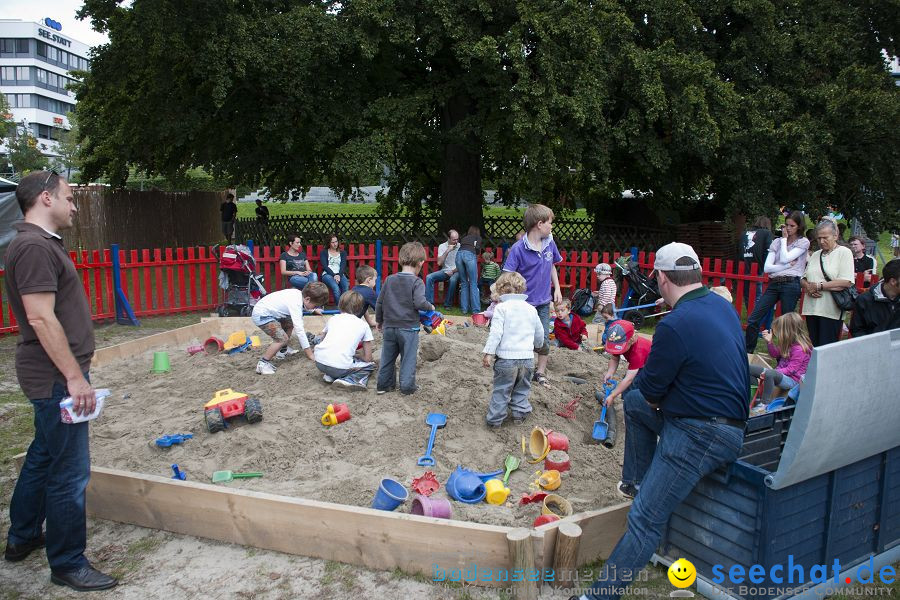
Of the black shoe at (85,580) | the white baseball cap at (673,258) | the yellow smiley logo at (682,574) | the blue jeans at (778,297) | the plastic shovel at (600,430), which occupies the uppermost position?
the white baseball cap at (673,258)

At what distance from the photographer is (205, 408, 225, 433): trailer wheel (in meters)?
5.60

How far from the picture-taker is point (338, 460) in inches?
205

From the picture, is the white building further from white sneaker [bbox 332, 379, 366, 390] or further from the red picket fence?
white sneaker [bbox 332, 379, 366, 390]

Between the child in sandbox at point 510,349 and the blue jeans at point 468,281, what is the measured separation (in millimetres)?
6527

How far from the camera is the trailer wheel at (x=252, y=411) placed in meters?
5.69

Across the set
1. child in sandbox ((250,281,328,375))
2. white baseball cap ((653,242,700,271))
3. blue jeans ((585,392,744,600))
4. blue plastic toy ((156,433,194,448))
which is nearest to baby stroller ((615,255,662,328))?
child in sandbox ((250,281,328,375))

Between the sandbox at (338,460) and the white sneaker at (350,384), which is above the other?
the white sneaker at (350,384)

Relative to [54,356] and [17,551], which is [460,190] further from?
[54,356]

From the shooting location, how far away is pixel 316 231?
18.3 meters

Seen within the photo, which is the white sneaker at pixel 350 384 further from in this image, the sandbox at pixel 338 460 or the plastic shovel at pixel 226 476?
the plastic shovel at pixel 226 476

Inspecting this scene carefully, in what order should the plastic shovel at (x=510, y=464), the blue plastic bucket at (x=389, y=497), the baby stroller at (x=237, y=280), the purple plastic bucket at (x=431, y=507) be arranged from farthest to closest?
the baby stroller at (x=237, y=280) < the plastic shovel at (x=510, y=464) < the blue plastic bucket at (x=389, y=497) < the purple plastic bucket at (x=431, y=507)

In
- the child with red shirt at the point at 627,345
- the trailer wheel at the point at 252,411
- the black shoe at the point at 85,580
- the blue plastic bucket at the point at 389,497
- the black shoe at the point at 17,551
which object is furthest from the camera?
the trailer wheel at the point at 252,411

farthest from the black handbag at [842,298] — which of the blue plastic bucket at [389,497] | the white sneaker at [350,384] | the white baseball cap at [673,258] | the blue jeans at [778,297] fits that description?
the blue plastic bucket at [389,497]

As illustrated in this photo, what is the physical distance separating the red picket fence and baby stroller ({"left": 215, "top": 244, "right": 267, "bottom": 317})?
1353 millimetres
